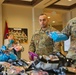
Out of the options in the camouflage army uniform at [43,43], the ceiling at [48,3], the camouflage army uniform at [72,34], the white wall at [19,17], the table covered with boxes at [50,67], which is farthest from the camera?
the white wall at [19,17]

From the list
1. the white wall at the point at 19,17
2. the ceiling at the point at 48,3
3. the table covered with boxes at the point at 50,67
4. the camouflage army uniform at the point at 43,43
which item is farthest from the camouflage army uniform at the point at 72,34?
the white wall at the point at 19,17

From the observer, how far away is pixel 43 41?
2.15m

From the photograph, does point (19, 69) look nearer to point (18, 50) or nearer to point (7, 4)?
point (18, 50)

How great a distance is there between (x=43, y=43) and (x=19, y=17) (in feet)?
11.2

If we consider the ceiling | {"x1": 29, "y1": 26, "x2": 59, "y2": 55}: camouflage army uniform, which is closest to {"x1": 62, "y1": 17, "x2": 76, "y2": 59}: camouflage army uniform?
{"x1": 29, "y1": 26, "x2": 59, "y2": 55}: camouflage army uniform

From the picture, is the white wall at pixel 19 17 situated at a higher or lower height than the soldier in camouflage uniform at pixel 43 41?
higher

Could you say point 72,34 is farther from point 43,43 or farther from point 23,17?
point 23,17

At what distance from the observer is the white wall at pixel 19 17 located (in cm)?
522

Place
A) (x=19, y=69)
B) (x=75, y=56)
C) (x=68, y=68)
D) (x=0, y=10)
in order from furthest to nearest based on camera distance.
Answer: (x=0, y=10) → (x=75, y=56) → (x=19, y=69) → (x=68, y=68)

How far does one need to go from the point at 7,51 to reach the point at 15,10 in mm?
3729

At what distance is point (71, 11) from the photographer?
614cm

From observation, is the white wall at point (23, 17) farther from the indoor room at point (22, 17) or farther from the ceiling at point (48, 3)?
the ceiling at point (48, 3)

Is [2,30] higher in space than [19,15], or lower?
lower

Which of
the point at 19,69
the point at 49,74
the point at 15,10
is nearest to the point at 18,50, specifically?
the point at 19,69
